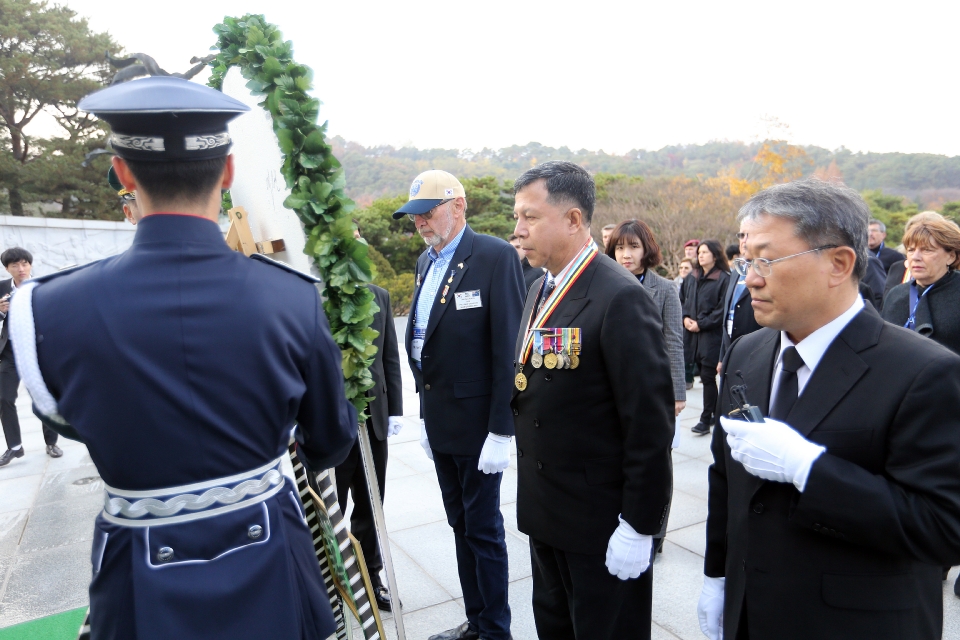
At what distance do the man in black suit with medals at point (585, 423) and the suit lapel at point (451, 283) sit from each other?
780 millimetres

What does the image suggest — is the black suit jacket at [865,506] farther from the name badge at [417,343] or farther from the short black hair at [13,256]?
the short black hair at [13,256]

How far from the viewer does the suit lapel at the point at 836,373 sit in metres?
1.69

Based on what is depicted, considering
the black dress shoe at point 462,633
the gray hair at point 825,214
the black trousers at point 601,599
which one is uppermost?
the gray hair at point 825,214

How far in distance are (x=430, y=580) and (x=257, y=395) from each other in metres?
3.01

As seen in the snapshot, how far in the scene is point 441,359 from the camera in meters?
3.47

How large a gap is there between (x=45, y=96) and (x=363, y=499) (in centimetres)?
2475

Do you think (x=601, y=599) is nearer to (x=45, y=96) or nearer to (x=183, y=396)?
(x=183, y=396)

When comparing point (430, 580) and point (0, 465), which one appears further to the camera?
point (0, 465)

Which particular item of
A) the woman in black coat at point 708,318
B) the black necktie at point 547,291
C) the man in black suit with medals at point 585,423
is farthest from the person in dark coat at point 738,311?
the man in black suit with medals at point 585,423

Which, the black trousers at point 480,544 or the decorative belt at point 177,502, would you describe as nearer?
the decorative belt at point 177,502

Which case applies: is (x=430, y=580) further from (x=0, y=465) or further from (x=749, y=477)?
(x=0, y=465)

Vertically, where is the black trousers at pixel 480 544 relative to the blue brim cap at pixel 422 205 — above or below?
below

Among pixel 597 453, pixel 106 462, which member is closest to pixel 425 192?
pixel 597 453

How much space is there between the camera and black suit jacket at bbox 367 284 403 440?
3949 millimetres
